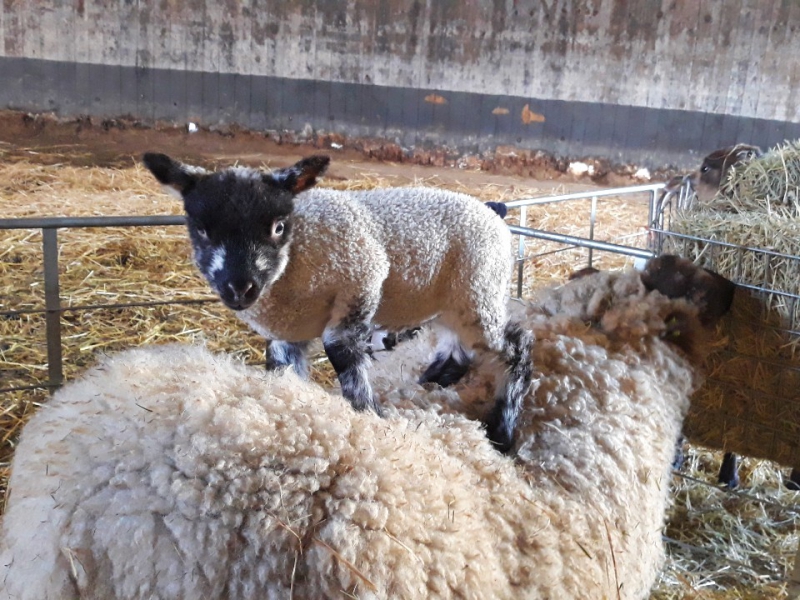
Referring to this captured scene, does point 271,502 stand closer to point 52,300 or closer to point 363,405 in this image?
point 363,405

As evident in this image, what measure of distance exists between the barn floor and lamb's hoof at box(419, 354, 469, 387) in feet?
3.78

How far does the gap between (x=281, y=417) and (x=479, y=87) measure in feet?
29.9

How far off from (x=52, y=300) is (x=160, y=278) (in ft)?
7.01

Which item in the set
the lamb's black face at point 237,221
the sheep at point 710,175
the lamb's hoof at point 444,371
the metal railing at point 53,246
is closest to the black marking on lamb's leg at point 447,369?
the lamb's hoof at point 444,371

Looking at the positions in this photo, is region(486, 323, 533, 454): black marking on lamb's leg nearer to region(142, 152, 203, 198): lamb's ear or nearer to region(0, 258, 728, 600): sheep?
region(0, 258, 728, 600): sheep

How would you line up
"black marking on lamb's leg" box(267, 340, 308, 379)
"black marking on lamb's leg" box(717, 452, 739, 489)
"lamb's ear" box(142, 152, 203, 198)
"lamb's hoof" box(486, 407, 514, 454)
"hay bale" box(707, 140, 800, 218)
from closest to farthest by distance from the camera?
1. "lamb's ear" box(142, 152, 203, 198)
2. "lamb's hoof" box(486, 407, 514, 454)
3. "black marking on lamb's leg" box(267, 340, 308, 379)
4. "hay bale" box(707, 140, 800, 218)
5. "black marking on lamb's leg" box(717, 452, 739, 489)

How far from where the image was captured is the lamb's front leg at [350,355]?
7.07 ft

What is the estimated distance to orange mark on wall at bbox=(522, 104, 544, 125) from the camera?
987 cm

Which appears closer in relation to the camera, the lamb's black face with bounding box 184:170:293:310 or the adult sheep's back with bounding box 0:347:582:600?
the adult sheep's back with bounding box 0:347:582:600

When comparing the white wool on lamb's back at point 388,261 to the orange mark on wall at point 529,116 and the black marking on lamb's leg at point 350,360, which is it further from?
the orange mark on wall at point 529,116

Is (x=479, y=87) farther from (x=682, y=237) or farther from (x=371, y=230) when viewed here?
(x=371, y=230)

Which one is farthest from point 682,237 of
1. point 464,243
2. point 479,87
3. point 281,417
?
point 479,87

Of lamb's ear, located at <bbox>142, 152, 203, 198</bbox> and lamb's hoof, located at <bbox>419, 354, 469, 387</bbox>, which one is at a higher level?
lamb's ear, located at <bbox>142, 152, 203, 198</bbox>

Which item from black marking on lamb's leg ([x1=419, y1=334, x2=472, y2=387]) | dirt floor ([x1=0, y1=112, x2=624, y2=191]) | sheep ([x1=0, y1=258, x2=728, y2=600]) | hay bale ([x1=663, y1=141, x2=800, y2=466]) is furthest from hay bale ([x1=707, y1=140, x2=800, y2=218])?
dirt floor ([x1=0, y1=112, x2=624, y2=191])
